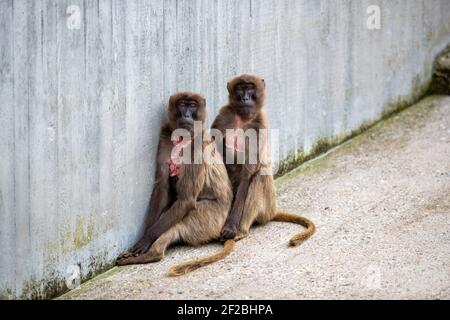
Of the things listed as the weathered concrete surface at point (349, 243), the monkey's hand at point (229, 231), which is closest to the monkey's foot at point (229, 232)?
the monkey's hand at point (229, 231)

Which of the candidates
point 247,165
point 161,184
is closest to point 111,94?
point 161,184

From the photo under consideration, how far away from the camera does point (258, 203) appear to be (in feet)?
26.5

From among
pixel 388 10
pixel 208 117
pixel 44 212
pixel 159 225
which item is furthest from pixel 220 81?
pixel 388 10

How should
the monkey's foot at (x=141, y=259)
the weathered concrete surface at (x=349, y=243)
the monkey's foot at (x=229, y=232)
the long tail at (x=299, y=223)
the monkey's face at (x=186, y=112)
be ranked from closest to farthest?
the weathered concrete surface at (x=349, y=243), the monkey's foot at (x=141, y=259), the monkey's face at (x=186, y=112), the long tail at (x=299, y=223), the monkey's foot at (x=229, y=232)

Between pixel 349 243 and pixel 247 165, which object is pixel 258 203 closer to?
pixel 247 165

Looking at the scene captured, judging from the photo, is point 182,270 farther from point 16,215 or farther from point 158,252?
point 16,215

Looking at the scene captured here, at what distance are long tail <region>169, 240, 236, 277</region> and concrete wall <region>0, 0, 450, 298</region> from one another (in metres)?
0.67

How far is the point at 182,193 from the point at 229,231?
58cm

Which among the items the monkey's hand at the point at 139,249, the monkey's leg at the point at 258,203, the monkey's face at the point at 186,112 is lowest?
the monkey's hand at the point at 139,249

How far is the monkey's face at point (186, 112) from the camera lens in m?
7.49

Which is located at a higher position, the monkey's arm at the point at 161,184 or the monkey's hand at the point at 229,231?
the monkey's arm at the point at 161,184

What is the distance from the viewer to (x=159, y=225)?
757 cm

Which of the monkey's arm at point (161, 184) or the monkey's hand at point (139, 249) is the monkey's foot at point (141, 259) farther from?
the monkey's arm at point (161, 184)

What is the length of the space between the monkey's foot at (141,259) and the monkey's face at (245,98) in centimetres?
158
